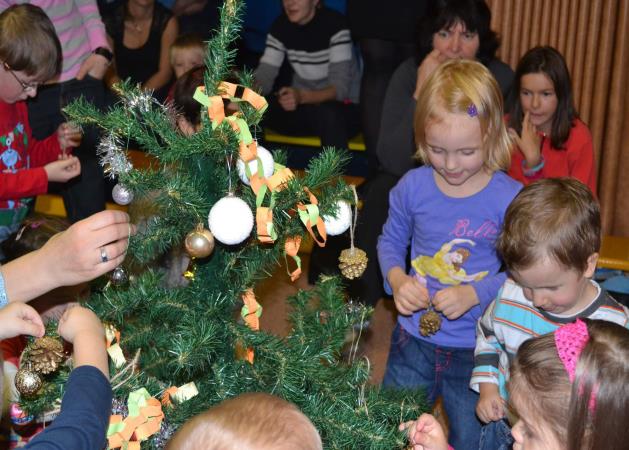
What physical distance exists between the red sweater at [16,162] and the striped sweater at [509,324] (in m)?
1.71

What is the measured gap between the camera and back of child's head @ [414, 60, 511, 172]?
209 centimetres

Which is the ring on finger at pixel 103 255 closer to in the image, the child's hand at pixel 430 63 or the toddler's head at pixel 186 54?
the child's hand at pixel 430 63

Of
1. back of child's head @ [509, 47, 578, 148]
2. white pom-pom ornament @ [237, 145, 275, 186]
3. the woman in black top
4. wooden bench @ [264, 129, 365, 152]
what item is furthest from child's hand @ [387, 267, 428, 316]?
the woman in black top

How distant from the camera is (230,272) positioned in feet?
4.98

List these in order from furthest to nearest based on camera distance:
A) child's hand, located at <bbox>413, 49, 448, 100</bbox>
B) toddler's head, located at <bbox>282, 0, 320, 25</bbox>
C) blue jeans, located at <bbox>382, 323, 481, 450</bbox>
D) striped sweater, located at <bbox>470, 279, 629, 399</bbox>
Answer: toddler's head, located at <bbox>282, 0, 320, 25</bbox> < child's hand, located at <bbox>413, 49, 448, 100</bbox> < blue jeans, located at <bbox>382, 323, 481, 450</bbox> < striped sweater, located at <bbox>470, 279, 629, 399</bbox>

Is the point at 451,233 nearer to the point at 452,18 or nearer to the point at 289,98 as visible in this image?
the point at 452,18

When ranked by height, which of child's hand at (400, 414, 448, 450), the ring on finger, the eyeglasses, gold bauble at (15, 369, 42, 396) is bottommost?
child's hand at (400, 414, 448, 450)

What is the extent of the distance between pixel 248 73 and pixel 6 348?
111 centimetres

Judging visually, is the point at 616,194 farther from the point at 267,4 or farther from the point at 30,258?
the point at 30,258

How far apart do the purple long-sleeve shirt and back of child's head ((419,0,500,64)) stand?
41.9 inches

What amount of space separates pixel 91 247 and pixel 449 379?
1.19 m

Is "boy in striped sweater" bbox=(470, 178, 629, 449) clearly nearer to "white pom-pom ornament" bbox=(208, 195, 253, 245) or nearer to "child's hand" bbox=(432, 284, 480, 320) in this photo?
"child's hand" bbox=(432, 284, 480, 320)

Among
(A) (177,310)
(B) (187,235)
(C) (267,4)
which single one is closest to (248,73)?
(B) (187,235)

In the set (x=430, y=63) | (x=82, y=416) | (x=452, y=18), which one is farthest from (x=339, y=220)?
(x=452, y=18)
